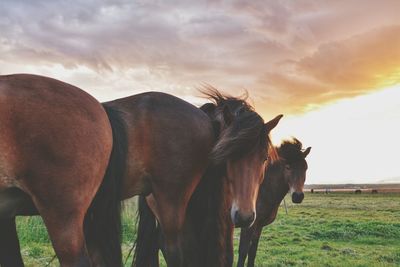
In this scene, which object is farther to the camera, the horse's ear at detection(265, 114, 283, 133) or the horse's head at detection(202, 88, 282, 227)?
the horse's ear at detection(265, 114, 283, 133)

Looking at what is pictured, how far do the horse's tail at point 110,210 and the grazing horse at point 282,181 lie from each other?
6237mm


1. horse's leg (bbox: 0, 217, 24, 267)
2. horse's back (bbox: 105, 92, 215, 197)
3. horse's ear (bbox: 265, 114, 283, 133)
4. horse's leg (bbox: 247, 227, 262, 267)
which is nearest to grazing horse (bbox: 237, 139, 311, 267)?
horse's leg (bbox: 247, 227, 262, 267)

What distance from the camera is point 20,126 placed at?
245 cm

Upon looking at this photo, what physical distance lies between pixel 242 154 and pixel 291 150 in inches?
237

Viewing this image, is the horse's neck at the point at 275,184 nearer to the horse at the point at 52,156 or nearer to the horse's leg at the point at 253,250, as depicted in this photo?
the horse's leg at the point at 253,250

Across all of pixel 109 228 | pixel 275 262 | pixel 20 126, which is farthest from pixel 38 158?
pixel 275 262

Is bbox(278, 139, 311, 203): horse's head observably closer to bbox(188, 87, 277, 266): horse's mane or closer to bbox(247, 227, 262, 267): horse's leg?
bbox(247, 227, 262, 267): horse's leg

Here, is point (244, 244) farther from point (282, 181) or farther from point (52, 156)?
point (52, 156)

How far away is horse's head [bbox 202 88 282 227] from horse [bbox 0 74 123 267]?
1507 millimetres

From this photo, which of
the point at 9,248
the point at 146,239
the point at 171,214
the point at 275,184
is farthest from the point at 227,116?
the point at 275,184

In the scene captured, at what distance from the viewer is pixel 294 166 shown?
9.91m

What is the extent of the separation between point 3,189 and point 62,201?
1.19 feet

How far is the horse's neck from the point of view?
31.2 feet

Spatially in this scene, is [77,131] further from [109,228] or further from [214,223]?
[214,223]
